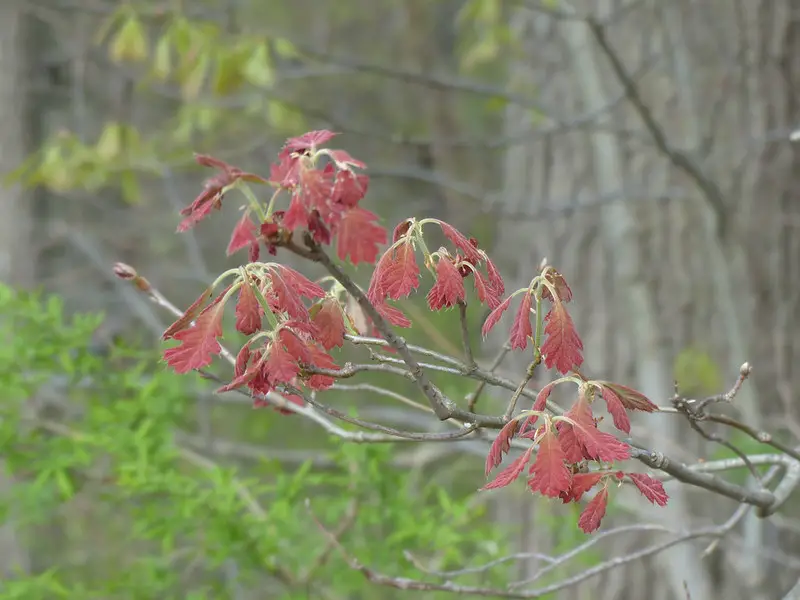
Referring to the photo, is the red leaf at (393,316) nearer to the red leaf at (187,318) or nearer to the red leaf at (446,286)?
the red leaf at (446,286)

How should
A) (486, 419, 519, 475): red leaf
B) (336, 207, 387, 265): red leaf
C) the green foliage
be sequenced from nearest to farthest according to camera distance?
(336, 207, 387, 265): red leaf → (486, 419, 519, 475): red leaf → the green foliage

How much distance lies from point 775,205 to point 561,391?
0.70 m

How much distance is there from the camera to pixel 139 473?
141 centimetres

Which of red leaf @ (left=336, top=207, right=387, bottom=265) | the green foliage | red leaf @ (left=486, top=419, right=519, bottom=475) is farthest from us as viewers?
the green foliage

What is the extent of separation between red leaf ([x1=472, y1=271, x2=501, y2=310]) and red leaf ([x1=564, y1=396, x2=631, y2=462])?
110 millimetres

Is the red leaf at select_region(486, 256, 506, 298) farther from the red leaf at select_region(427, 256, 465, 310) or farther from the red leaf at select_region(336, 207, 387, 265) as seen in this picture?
the red leaf at select_region(336, 207, 387, 265)

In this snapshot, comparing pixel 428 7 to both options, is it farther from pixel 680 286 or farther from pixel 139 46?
pixel 680 286

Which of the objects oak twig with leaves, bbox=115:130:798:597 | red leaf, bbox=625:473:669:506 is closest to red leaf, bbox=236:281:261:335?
oak twig with leaves, bbox=115:130:798:597

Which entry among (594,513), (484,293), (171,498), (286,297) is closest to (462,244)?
(484,293)

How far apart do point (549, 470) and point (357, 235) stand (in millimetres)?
228

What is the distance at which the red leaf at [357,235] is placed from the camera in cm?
55

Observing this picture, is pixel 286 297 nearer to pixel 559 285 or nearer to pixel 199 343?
pixel 199 343

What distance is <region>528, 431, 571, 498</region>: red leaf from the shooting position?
61cm

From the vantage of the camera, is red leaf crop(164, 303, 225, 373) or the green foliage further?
the green foliage
